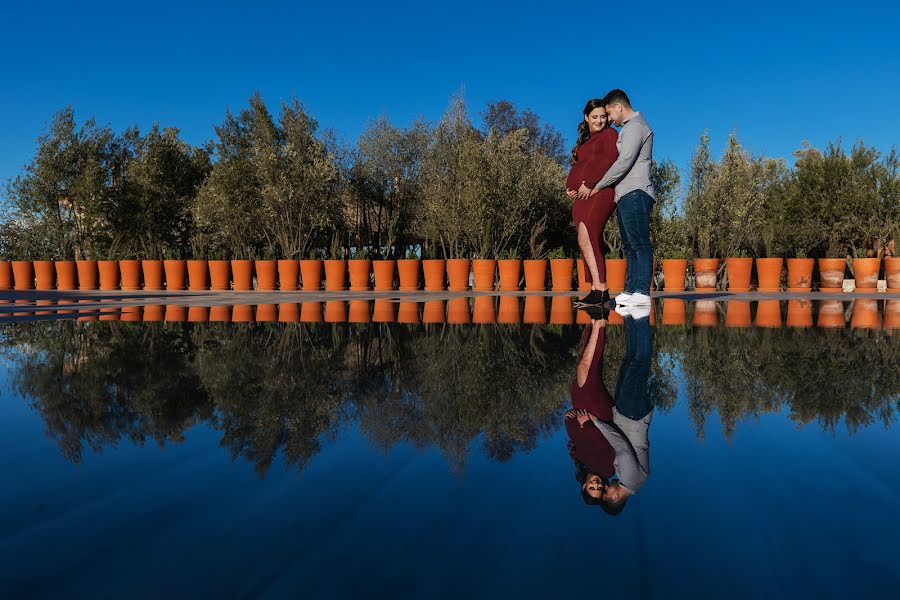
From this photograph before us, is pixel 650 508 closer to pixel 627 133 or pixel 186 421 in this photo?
pixel 186 421

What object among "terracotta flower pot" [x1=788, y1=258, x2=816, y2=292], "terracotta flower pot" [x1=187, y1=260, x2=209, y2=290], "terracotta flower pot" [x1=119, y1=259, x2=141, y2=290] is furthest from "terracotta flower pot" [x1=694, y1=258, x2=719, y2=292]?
"terracotta flower pot" [x1=119, y1=259, x2=141, y2=290]

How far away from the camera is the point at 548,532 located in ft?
4.53

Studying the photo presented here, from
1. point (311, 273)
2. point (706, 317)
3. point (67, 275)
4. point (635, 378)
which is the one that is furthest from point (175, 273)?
point (635, 378)

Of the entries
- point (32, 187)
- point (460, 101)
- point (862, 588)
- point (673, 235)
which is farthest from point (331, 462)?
point (32, 187)

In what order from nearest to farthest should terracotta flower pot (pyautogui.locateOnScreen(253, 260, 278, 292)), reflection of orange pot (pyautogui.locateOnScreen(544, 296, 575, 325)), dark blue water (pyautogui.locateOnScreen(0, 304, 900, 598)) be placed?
dark blue water (pyautogui.locateOnScreen(0, 304, 900, 598)) < reflection of orange pot (pyautogui.locateOnScreen(544, 296, 575, 325)) < terracotta flower pot (pyautogui.locateOnScreen(253, 260, 278, 292))

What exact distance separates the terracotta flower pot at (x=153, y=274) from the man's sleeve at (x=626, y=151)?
15586mm

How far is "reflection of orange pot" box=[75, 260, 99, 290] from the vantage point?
19.9 m

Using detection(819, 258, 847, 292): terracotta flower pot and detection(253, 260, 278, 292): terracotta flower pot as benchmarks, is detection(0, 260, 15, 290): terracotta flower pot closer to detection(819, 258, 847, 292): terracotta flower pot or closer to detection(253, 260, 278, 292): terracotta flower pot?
detection(253, 260, 278, 292): terracotta flower pot

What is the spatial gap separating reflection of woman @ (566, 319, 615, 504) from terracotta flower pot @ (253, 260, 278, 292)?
1548 cm

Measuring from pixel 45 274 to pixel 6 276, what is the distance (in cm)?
171

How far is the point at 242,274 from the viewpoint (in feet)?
61.4

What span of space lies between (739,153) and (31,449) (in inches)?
710

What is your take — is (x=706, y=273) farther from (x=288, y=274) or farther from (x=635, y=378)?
(x=635, y=378)

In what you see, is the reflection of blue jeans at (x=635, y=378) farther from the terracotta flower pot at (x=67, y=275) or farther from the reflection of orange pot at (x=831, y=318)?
the terracotta flower pot at (x=67, y=275)
